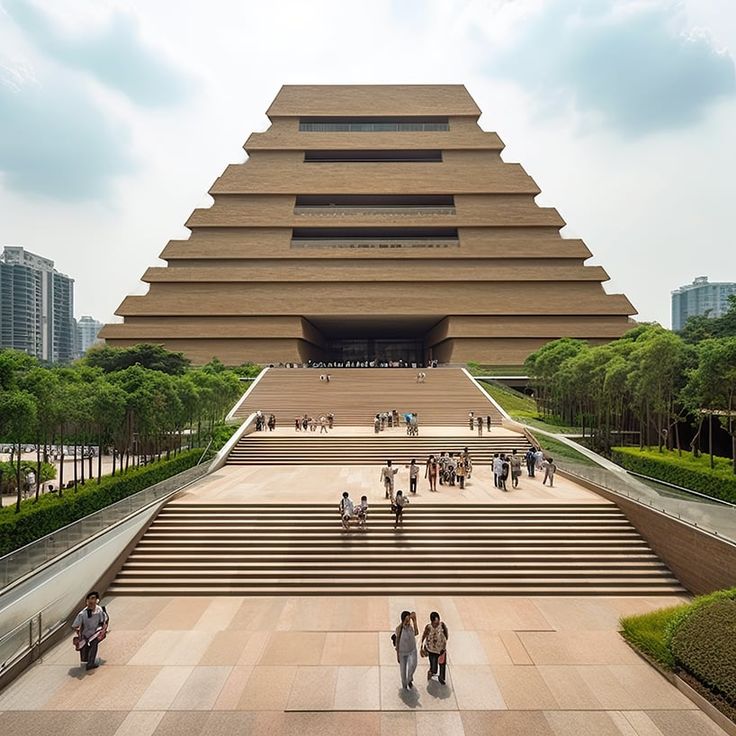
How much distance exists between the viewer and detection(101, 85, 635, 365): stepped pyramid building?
4766 centimetres

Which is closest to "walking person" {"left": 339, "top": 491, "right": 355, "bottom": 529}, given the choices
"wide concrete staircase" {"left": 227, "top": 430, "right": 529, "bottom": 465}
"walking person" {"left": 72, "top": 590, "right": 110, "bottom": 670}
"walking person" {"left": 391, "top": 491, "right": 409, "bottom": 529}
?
"walking person" {"left": 391, "top": 491, "right": 409, "bottom": 529}

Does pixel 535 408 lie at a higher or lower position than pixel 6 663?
Result: higher

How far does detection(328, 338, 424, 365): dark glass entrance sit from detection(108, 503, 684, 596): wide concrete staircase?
49.8 meters

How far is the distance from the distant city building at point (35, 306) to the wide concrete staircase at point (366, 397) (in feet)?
258

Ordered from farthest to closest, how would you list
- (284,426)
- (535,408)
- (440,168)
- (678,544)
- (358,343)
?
(358,343) → (440,168) → (535,408) → (284,426) → (678,544)

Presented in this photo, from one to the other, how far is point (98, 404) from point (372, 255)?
36.5 m

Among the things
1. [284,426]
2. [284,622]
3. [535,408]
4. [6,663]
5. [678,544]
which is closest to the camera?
[6,663]

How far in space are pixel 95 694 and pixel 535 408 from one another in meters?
32.2

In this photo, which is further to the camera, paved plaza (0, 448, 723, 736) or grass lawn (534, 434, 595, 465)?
grass lawn (534, 434, 595, 465)

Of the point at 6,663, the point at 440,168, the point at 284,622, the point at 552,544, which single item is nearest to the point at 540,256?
the point at 440,168

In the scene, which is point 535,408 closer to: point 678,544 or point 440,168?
point 678,544

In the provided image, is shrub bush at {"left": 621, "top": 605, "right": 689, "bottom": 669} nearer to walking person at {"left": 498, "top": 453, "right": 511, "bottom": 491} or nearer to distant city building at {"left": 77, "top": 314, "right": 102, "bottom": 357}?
walking person at {"left": 498, "top": 453, "right": 511, "bottom": 491}

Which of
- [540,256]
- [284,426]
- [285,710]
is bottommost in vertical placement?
[285,710]

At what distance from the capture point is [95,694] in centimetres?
732
